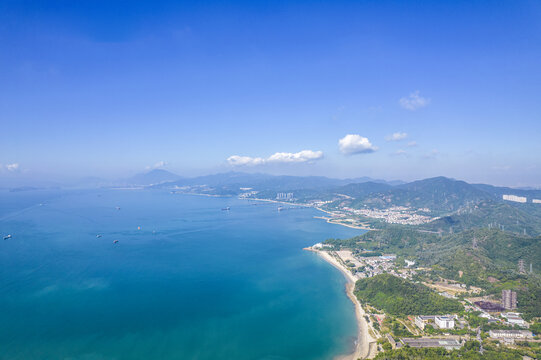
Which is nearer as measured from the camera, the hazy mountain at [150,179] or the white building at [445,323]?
the white building at [445,323]

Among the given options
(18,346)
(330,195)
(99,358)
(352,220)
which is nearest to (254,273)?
(99,358)

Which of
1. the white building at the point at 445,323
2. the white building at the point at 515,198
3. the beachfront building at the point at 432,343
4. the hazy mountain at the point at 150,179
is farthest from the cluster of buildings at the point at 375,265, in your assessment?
the hazy mountain at the point at 150,179

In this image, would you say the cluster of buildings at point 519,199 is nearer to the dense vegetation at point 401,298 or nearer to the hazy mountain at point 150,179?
the dense vegetation at point 401,298

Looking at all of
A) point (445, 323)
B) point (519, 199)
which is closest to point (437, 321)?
point (445, 323)

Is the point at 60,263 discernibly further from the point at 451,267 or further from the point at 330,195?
the point at 330,195

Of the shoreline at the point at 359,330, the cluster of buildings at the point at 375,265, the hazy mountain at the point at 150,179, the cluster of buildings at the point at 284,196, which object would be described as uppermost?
the hazy mountain at the point at 150,179

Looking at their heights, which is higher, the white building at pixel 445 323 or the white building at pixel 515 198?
the white building at pixel 515 198
